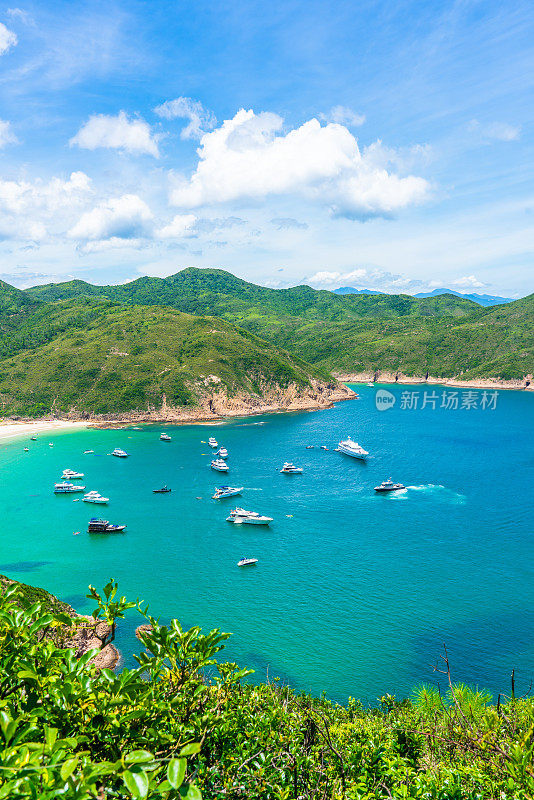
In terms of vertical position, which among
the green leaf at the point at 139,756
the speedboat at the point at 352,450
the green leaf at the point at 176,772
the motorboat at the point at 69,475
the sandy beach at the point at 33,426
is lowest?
the motorboat at the point at 69,475

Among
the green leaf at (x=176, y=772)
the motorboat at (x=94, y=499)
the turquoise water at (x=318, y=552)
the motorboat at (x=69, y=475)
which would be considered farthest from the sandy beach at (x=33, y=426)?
the green leaf at (x=176, y=772)

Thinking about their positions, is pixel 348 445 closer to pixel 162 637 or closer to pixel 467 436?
pixel 467 436

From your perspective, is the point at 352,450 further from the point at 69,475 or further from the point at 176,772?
the point at 176,772

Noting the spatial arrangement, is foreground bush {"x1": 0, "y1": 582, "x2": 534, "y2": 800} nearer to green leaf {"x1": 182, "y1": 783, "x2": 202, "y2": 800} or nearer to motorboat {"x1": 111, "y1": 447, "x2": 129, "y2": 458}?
green leaf {"x1": 182, "y1": 783, "x2": 202, "y2": 800}

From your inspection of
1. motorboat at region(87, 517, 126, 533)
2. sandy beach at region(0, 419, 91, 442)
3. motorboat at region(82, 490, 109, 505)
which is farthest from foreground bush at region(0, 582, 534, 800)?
sandy beach at region(0, 419, 91, 442)

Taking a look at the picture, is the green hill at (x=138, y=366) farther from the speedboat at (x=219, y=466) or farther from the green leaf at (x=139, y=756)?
the green leaf at (x=139, y=756)

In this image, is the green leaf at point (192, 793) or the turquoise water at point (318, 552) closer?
the green leaf at point (192, 793)
